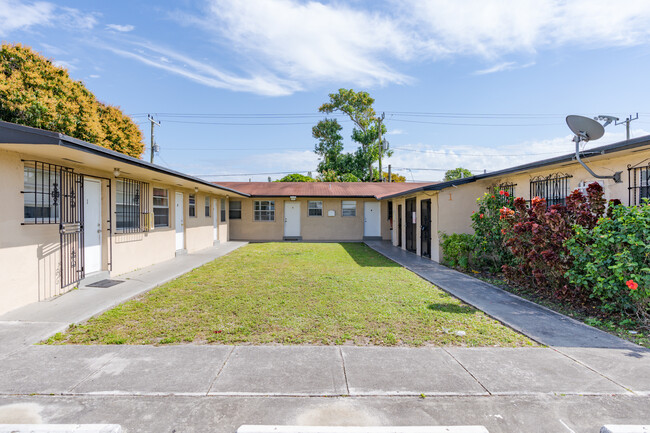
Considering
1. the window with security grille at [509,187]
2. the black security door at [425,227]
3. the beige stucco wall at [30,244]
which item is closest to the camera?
the beige stucco wall at [30,244]

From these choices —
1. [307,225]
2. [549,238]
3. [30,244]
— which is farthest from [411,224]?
[30,244]

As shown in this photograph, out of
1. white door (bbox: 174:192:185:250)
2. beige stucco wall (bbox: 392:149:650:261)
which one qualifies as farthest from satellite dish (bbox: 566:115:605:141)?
white door (bbox: 174:192:185:250)

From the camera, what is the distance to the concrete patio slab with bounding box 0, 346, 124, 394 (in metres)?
2.93

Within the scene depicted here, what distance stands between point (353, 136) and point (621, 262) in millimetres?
28773

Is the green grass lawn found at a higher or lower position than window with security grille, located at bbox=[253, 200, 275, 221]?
lower

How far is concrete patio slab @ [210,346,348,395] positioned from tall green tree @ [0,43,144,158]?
709 inches

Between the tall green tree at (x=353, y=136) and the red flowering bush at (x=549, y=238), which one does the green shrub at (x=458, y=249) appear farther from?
the tall green tree at (x=353, y=136)

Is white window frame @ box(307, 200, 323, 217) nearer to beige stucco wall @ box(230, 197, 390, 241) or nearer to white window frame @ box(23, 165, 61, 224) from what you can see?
beige stucco wall @ box(230, 197, 390, 241)

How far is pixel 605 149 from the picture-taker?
544cm

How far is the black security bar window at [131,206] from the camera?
26.0 feet

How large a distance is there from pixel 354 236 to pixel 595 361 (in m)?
14.6

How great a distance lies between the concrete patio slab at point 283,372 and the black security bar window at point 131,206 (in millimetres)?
5905

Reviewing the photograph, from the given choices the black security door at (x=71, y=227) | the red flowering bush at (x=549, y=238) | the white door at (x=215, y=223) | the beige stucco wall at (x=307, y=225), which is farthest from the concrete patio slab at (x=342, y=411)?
the beige stucco wall at (x=307, y=225)

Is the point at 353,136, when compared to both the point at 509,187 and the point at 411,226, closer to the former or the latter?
the point at 411,226
